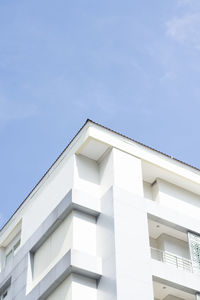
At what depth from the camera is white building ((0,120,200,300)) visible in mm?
19828

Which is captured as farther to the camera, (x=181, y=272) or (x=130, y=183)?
(x=130, y=183)

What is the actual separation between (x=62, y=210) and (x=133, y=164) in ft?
10.9

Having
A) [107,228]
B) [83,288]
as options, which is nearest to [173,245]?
[107,228]

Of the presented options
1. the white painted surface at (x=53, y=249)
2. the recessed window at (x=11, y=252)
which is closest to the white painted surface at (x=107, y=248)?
the white painted surface at (x=53, y=249)

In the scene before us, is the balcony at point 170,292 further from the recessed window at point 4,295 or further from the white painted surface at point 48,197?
the recessed window at point 4,295

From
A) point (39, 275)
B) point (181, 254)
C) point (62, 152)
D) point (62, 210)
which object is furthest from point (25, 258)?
point (181, 254)

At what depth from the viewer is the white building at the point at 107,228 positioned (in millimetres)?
19828

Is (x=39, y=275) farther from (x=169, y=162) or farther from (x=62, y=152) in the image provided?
(x=169, y=162)

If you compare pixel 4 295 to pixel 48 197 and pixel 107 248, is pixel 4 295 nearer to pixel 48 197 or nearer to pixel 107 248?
pixel 48 197

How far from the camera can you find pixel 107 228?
20.8 m

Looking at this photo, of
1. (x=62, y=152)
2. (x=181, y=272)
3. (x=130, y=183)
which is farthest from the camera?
(x=62, y=152)

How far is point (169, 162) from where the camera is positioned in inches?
961

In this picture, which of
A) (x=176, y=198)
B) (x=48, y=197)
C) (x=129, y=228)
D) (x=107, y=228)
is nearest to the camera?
(x=129, y=228)

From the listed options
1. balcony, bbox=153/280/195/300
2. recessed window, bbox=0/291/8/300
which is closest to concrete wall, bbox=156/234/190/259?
balcony, bbox=153/280/195/300
